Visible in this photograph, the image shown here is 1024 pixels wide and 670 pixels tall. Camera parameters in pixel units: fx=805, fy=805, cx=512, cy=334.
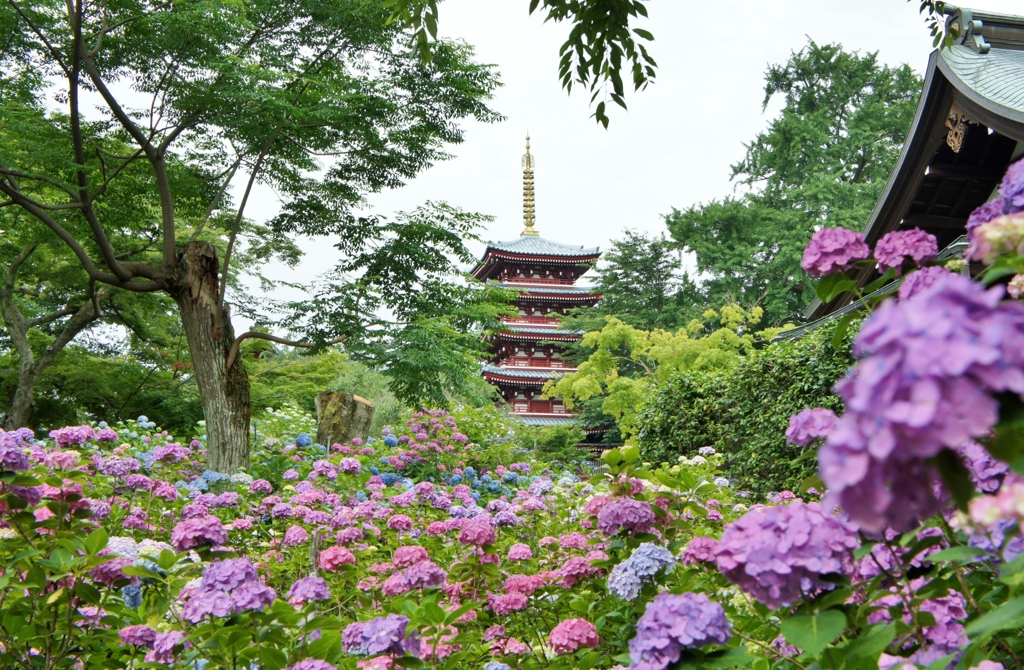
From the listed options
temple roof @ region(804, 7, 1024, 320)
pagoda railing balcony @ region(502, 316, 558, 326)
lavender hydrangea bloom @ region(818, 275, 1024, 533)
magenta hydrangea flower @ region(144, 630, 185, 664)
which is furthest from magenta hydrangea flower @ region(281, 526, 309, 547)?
pagoda railing balcony @ region(502, 316, 558, 326)

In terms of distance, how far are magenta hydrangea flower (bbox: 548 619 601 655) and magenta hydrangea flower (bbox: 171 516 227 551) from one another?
85 centimetres

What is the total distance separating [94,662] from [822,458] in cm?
203

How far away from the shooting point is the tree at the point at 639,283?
26.7 m

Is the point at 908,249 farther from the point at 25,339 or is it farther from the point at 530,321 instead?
the point at 530,321

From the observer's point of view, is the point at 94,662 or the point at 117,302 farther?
the point at 117,302

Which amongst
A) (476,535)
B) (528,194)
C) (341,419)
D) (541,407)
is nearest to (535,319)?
(541,407)

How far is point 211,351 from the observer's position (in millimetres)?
7566

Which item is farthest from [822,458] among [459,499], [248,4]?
[248,4]

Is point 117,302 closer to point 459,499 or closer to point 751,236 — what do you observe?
point 459,499

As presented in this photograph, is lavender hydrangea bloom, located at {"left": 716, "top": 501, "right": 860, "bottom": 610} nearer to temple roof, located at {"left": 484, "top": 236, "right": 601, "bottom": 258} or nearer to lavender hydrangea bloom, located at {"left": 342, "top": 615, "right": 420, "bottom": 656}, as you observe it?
lavender hydrangea bloom, located at {"left": 342, "top": 615, "right": 420, "bottom": 656}

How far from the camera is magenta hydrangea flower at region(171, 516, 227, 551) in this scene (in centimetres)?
191

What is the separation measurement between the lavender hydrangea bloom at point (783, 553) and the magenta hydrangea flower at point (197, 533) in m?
1.40

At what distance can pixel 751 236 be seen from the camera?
2650cm

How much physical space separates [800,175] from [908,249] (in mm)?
28665
